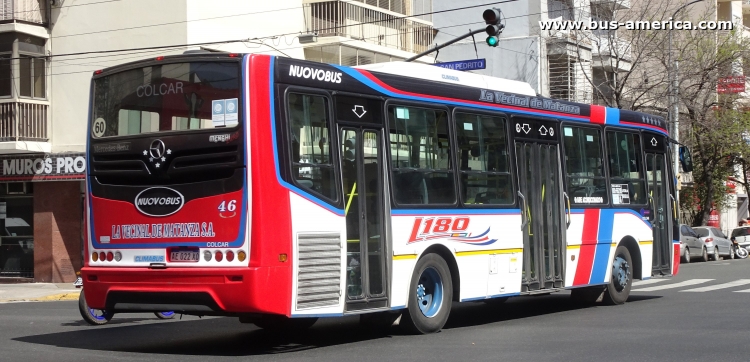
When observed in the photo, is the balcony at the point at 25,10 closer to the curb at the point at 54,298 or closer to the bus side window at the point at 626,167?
the curb at the point at 54,298

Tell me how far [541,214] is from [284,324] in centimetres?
406

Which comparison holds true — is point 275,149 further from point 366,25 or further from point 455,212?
point 366,25

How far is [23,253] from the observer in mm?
28547

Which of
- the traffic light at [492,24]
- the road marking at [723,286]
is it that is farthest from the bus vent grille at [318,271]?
the traffic light at [492,24]

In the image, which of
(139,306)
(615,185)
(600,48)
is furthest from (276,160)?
(600,48)

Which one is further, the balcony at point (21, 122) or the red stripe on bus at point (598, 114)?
the balcony at point (21, 122)

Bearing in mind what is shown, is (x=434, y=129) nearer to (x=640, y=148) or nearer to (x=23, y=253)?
(x=640, y=148)

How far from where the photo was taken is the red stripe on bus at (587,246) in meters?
15.4

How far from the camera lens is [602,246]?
15977 millimetres

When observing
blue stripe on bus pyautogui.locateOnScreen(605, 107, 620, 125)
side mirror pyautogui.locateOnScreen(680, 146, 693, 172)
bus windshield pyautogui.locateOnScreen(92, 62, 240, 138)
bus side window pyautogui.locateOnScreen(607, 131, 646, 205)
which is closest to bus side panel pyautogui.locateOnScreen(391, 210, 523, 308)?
bus windshield pyautogui.locateOnScreen(92, 62, 240, 138)

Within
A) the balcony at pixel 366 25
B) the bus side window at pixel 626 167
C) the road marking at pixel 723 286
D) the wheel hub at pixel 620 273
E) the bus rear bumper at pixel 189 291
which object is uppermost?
the balcony at pixel 366 25

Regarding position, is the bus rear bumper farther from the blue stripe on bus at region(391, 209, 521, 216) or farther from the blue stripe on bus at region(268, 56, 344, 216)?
the blue stripe on bus at region(391, 209, 521, 216)

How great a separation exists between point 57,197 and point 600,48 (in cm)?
2241

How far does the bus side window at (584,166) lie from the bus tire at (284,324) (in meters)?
4.65
